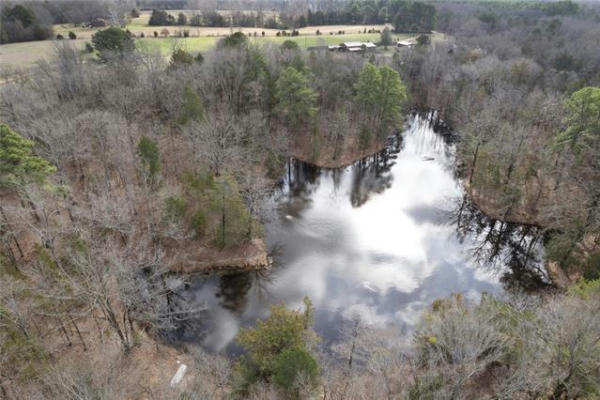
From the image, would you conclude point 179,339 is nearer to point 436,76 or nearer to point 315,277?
point 315,277

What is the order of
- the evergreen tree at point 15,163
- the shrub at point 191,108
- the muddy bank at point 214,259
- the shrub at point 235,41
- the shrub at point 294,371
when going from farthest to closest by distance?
the shrub at point 235,41, the shrub at point 191,108, the muddy bank at point 214,259, the evergreen tree at point 15,163, the shrub at point 294,371

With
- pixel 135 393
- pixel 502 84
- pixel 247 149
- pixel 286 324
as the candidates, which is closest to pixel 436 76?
pixel 502 84

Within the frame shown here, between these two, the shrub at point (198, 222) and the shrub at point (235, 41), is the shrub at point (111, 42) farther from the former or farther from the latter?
the shrub at point (198, 222)

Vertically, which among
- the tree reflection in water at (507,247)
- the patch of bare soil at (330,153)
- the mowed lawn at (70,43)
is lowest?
the tree reflection in water at (507,247)

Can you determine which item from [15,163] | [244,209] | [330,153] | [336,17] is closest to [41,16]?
[15,163]

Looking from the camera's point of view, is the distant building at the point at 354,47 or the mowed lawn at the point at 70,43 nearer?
the mowed lawn at the point at 70,43

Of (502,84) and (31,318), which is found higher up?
(502,84)

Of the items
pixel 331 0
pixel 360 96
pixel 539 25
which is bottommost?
pixel 360 96

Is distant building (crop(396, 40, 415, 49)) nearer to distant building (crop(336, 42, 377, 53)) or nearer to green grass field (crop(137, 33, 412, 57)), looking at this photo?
green grass field (crop(137, 33, 412, 57))

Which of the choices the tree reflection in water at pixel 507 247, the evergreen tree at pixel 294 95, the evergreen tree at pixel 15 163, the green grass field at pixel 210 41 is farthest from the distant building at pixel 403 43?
the evergreen tree at pixel 15 163
